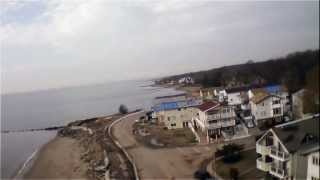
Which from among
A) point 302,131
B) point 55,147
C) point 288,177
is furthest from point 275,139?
point 55,147

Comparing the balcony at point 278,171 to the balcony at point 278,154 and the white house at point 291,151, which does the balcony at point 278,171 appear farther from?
the balcony at point 278,154

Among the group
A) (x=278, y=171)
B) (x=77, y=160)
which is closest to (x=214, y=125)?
(x=77, y=160)

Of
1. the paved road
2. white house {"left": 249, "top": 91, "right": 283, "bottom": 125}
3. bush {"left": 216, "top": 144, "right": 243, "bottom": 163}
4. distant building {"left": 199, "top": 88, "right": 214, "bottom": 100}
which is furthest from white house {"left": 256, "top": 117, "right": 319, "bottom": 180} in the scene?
distant building {"left": 199, "top": 88, "right": 214, "bottom": 100}

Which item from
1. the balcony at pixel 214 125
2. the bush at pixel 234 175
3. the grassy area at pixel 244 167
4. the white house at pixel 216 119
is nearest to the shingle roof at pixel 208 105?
the white house at pixel 216 119

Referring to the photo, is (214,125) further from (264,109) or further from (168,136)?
(264,109)

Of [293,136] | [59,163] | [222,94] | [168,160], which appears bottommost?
[59,163]

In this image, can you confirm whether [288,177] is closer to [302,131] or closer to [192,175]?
[302,131]
